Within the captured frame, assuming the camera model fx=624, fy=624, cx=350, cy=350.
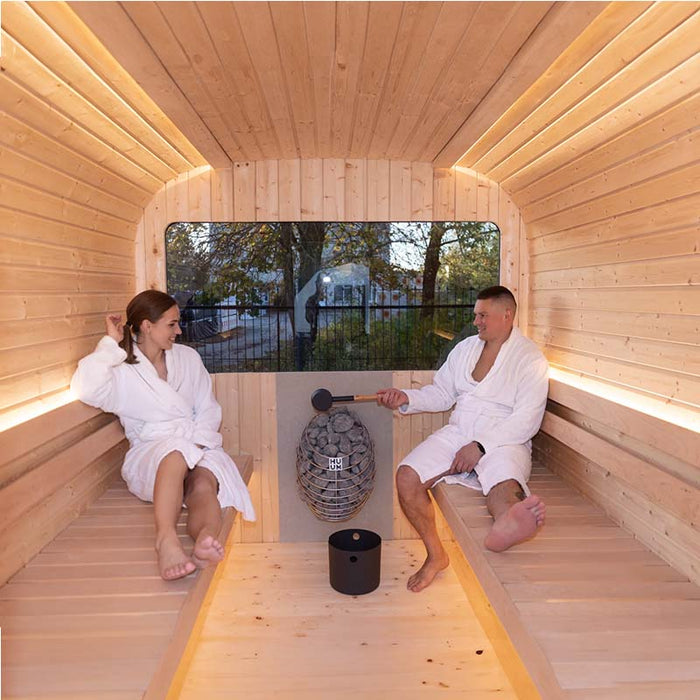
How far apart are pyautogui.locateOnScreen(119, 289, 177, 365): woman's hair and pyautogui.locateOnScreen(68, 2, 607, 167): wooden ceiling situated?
71 cm

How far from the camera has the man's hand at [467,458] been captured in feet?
9.05

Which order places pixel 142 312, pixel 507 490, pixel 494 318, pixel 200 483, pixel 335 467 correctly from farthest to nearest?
pixel 335 467, pixel 494 318, pixel 142 312, pixel 507 490, pixel 200 483

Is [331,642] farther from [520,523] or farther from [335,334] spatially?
[335,334]

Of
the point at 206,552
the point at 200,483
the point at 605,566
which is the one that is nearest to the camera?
the point at 206,552

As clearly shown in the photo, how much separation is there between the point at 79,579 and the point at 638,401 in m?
2.03

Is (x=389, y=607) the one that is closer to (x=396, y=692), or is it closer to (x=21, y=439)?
(x=396, y=692)

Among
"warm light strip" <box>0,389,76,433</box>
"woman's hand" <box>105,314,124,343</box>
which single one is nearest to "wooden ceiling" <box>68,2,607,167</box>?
"woman's hand" <box>105,314,124,343</box>

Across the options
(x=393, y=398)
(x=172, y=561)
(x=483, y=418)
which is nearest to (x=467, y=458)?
(x=483, y=418)

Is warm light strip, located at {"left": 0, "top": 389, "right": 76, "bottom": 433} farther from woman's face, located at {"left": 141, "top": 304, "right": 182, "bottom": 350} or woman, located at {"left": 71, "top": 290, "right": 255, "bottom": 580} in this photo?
woman's face, located at {"left": 141, "top": 304, "right": 182, "bottom": 350}

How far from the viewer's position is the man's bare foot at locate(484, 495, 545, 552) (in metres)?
2.06

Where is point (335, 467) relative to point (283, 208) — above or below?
below

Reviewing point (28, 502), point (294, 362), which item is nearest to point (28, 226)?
Result: point (28, 502)

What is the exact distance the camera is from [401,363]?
3545mm

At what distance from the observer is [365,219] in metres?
3.44
